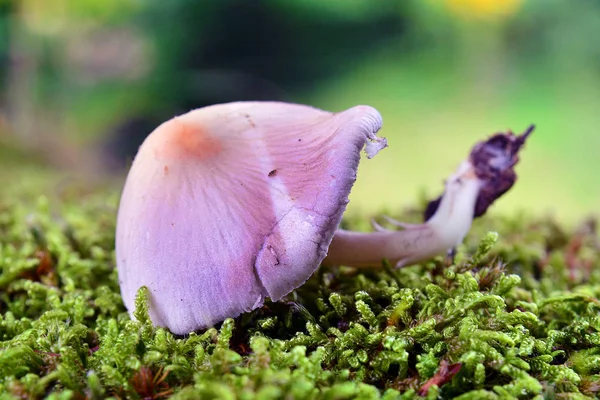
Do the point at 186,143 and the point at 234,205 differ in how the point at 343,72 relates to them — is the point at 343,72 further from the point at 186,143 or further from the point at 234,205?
the point at 234,205

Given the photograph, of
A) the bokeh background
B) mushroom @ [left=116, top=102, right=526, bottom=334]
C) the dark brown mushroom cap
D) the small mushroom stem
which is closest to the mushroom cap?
mushroom @ [left=116, top=102, right=526, bottom=334]

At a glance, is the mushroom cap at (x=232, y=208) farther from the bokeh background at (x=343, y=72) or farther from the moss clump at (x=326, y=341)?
the bokeh background at (x=343, y=72)

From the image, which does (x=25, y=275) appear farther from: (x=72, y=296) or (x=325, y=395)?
(x=325, y=395)

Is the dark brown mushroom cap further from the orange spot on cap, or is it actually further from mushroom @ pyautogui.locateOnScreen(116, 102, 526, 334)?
A: the orange spot on cap

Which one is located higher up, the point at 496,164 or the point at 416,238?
the point at 496,164

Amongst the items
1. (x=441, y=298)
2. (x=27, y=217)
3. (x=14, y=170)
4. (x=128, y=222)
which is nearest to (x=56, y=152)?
(x=14, y=170)

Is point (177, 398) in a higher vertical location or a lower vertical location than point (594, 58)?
lower

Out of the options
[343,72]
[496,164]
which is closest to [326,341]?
[496,164]
